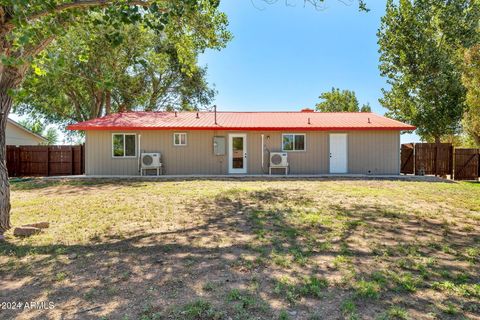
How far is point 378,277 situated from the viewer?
131 inches

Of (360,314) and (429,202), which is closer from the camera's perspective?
(360,314)

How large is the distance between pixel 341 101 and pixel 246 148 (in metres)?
30.4

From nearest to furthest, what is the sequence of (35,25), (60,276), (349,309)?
(349,309), (60,276), (35,25)

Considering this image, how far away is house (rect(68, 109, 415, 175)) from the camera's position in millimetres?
14664

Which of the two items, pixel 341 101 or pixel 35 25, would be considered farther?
pixel 341 101

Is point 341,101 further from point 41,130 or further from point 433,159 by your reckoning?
point 41,130

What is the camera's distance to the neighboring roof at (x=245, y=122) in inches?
567

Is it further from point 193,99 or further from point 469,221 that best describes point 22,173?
point 469,221

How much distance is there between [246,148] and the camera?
49.1ft

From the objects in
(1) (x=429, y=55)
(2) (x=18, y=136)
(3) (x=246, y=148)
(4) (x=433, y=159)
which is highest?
(1) (x=429, y=55)

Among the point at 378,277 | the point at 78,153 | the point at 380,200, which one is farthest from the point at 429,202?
the point at 78,153

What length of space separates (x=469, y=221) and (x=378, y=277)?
4062 mm

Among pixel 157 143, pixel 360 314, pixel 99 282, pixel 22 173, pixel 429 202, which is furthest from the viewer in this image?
pixel 22 173

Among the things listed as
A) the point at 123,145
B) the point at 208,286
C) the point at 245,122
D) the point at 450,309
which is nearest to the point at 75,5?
the point at 208,286
